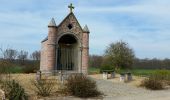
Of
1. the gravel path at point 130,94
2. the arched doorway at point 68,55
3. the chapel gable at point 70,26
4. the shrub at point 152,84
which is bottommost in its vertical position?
the gravel path at point 130,94

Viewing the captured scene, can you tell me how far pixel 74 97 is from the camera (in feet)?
58.2

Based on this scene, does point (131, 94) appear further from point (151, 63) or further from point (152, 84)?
point (151, 63)

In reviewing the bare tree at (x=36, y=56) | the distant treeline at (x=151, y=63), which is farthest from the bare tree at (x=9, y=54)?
the distant treeline at (x=151, y=63)

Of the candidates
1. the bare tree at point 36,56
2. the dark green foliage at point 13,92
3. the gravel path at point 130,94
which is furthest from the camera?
the bare tree at point 36,56

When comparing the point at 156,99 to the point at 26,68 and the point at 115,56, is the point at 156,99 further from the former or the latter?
the point at 115,56

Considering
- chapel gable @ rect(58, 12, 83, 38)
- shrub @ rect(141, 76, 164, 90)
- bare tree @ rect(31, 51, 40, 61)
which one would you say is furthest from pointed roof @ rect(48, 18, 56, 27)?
bare tree @ rect(31, 51, 40, 61)

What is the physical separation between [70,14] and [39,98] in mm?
13758

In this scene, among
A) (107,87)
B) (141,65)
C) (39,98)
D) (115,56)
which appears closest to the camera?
(39,98)

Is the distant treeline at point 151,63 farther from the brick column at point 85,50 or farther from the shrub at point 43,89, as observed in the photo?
the shrub at point 43,89

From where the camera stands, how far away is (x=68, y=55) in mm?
30875

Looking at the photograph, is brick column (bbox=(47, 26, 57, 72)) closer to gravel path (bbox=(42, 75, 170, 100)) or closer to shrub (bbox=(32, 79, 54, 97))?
gravel path (bbox=(42, 75, 170, 100))

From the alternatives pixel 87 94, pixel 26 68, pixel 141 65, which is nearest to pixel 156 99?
pixel 87 94

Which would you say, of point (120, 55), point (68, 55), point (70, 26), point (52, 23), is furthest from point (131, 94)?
point (120, 55)

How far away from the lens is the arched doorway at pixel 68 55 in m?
30.2
